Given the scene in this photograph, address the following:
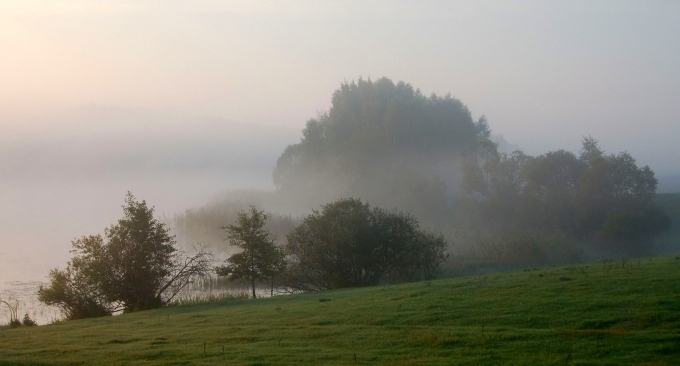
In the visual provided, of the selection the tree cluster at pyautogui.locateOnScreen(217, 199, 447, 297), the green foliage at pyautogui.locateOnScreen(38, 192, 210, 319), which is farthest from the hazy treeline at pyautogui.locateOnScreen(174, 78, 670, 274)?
the green foliage at pyautogui.locateOnScreen(38, 192, 210, 319)

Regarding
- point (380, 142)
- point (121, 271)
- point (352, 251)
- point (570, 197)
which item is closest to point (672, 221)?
point (570, 197)

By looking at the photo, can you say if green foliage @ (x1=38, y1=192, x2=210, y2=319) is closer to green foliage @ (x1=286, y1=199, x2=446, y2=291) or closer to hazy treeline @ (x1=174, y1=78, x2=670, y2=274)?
green foliage @ (x1=286, y1=199, x2=446, y2=291)

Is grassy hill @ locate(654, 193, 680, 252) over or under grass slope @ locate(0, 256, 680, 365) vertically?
over

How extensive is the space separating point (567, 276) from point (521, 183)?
2503 inches

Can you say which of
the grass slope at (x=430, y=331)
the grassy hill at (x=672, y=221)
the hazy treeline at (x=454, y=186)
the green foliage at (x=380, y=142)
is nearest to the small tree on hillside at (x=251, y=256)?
the grass slope at (x=430, y=331)

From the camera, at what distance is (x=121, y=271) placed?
39.1m

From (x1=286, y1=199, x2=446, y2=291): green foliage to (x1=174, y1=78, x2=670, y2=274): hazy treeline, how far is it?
36.6ft

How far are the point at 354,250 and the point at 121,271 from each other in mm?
16995

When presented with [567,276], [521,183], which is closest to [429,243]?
[567,276]

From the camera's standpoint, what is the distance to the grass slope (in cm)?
1515

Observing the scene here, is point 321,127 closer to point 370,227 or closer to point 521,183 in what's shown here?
point 521,183

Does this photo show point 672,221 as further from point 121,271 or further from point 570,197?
point 121,271

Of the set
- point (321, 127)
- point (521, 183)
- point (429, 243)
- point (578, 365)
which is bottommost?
point (578, 365)

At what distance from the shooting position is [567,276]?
2612cm
